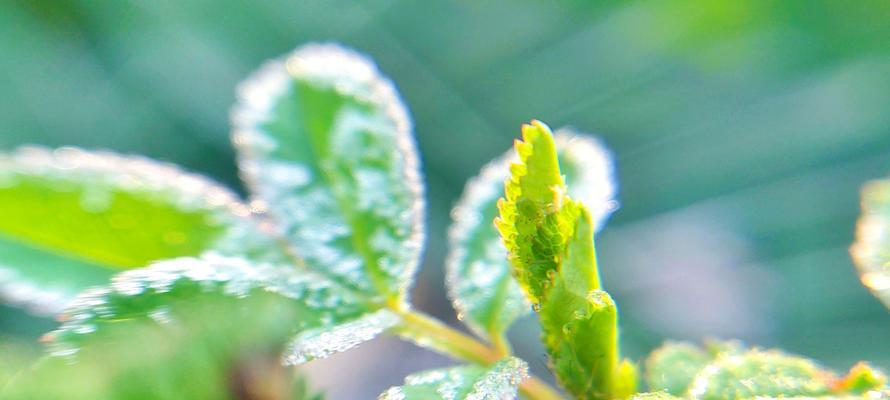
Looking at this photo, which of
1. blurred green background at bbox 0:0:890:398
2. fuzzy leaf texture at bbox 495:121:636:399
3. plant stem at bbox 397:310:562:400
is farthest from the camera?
blurred green background at bbox 0:0:890:398

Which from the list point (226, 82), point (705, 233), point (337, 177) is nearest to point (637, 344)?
point (705, 233)

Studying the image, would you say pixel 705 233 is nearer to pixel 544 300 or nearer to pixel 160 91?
pixel 160 91

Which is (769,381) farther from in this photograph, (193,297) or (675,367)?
(193,297)

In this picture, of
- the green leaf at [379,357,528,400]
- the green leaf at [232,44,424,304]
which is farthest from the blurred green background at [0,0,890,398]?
the green leaf at [379,357,528,400]

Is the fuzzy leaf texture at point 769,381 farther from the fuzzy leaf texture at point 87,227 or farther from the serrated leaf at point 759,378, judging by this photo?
the fuzzy leaf texture at point 87,227

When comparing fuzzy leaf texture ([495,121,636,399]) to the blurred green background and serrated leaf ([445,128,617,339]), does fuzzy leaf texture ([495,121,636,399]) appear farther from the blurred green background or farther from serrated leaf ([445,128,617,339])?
the blurred green background

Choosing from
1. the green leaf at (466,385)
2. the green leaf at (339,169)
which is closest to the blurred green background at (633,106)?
the green leaf at (339,169)

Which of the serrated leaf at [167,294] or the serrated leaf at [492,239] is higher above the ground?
the serrated leaf at [492,239]
